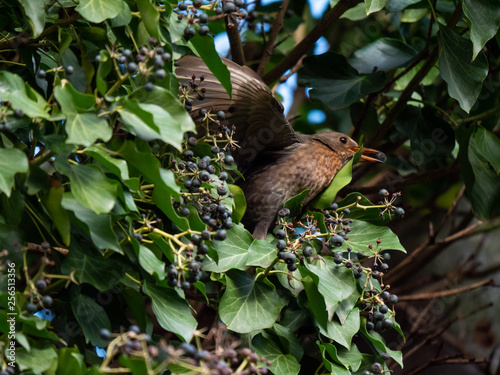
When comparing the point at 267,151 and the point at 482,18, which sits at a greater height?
the point at 482,18

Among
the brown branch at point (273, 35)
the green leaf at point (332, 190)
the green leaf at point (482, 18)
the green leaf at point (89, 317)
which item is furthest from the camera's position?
the brown branch at point (273, 35)

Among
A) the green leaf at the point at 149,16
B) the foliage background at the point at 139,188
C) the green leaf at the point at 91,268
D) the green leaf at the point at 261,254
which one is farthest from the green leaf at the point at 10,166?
the green leaf at the point at 261,254

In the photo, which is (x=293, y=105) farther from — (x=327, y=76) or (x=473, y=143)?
(x=473, y=143)

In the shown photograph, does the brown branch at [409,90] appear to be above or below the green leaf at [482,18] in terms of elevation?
below

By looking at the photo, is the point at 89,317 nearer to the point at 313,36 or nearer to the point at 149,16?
the point at 149,16

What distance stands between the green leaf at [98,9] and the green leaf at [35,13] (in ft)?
0.26

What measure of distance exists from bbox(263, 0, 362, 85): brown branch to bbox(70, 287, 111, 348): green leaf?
147 centimetres

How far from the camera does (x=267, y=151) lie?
2.57 meters

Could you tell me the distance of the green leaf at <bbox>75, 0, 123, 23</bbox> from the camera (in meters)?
1.46

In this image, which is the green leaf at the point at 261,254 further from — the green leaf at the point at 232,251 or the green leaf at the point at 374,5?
the green leaf at the point at 374,5

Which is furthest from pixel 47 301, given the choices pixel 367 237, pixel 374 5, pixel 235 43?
pixel 235 43

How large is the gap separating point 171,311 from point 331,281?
1.57ft

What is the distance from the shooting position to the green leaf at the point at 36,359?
1293 mm

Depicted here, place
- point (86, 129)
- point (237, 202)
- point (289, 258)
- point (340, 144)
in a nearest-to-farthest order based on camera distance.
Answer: point (86, 129)
point (289, 258)
point (237, 202)
point (340, 144)
